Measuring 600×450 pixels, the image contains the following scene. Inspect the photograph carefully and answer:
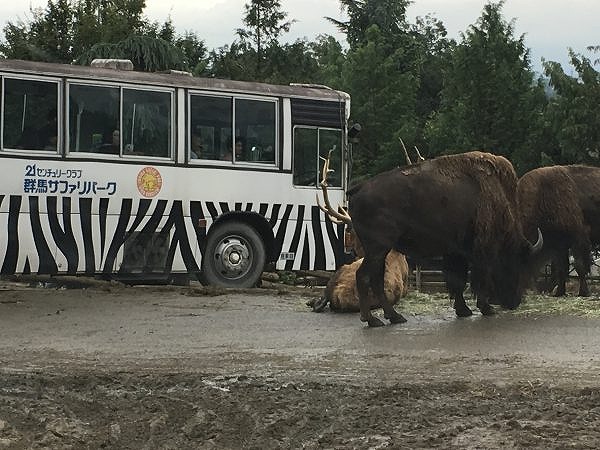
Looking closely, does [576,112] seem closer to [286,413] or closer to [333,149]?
[333,149]

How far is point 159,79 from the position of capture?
13.9 metres

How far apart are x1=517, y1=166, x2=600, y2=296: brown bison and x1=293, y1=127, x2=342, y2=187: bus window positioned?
10.9 ft

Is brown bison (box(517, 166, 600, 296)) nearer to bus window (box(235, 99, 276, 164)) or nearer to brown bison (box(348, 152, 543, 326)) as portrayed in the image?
brown bison (box(348, 152, 543, 326))

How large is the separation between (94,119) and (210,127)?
167 centimetres

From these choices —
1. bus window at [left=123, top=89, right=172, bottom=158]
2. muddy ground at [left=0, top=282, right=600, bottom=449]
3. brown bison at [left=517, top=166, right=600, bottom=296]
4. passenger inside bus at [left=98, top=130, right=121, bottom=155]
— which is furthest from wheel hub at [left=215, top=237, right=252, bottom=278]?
brown bison at [left=517, top=166, right=600, bottom=296]

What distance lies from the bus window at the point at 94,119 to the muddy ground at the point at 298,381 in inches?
128

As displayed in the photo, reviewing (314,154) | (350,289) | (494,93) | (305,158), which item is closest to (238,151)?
(305,158)

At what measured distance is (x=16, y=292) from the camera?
13219 millimetres

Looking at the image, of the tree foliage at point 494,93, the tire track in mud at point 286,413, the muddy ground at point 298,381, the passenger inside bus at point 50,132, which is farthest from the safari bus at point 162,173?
the tree foliage at point 494,93

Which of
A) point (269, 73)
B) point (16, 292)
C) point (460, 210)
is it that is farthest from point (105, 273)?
point (269, 73)

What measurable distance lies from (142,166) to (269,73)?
713 inches

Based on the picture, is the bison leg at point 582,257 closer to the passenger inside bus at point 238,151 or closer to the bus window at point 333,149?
the bus window at point 333,149

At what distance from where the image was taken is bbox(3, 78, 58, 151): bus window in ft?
41.8

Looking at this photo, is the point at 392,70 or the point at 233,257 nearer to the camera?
the point at 233,257
